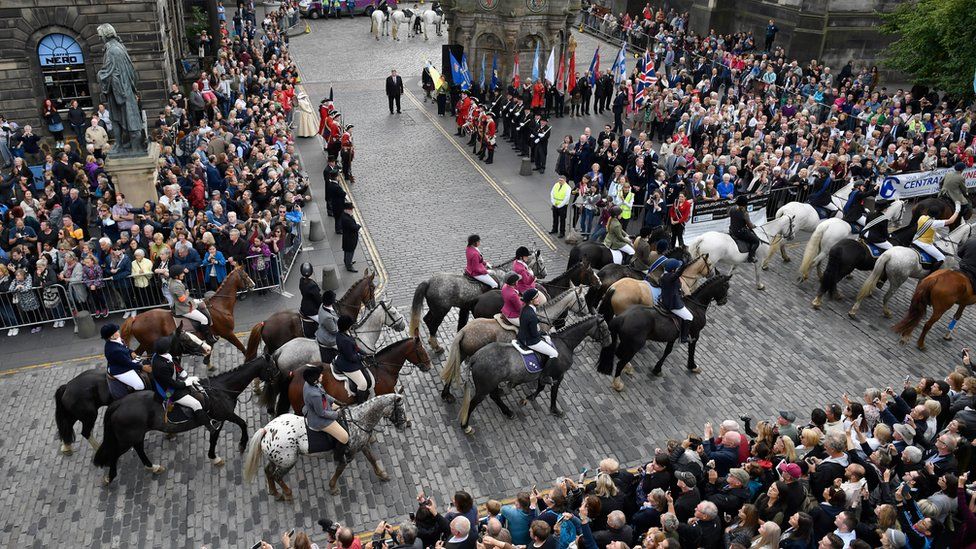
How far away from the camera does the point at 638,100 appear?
27797mm

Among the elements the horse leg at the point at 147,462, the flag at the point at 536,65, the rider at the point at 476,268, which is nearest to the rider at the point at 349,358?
the horse leg at the point at 147,462

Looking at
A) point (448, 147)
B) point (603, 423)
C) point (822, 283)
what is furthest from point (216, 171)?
point (822, 283)

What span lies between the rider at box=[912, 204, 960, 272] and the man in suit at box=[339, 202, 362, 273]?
1243 centimetres

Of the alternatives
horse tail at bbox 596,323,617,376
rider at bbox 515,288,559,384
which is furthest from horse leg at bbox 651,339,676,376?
rider at bbox 515,288,559,384

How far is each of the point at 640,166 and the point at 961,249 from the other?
7.83 metres

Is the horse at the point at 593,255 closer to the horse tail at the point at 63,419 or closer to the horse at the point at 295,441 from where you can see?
the horse at the point at 295,441

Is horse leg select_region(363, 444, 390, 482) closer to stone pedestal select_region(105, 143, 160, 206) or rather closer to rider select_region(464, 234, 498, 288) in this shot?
rider select_region(464, 234, 498, 288)

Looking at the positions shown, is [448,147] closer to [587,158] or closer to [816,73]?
[587,158]

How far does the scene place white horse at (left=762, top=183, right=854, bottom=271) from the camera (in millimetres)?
17719

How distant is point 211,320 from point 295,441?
422 centimetres

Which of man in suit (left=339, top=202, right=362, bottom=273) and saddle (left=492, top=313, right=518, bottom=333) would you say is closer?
saddle (left=492, top=313, right=518, bottom=333)

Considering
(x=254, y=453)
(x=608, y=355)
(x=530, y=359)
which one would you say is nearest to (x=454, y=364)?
(x=530, y=359)

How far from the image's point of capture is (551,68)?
2795 centimetres

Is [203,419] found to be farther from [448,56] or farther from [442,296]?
[448,56]
